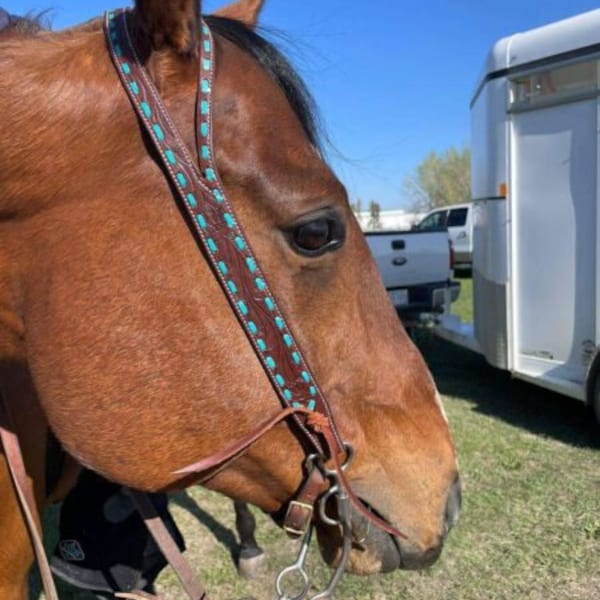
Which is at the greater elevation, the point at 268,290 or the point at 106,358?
the point at 268,290

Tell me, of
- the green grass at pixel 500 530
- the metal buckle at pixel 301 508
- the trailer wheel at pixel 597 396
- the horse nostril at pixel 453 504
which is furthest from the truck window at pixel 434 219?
the metal buckle at pixel 301 508

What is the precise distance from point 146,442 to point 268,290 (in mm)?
375

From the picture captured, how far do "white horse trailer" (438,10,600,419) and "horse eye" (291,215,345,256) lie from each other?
384 cm

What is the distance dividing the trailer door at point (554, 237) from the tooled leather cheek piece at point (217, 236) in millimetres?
3983

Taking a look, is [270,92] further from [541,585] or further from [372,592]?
[541,585]

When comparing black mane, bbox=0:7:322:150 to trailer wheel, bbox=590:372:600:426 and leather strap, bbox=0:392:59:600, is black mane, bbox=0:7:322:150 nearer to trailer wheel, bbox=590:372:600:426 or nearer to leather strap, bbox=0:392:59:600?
leather strap, bbox=0:392:59:600

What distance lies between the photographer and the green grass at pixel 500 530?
3090 mm

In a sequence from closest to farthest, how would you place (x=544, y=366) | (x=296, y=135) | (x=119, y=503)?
1. (x=296, y=135)
2. (x=119, y=503)
3. (x=544, y=366)

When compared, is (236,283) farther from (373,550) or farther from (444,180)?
(444,180)

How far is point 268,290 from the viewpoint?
117 cm

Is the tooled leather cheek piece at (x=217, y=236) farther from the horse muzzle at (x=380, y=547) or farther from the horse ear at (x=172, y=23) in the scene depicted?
the horse muzzle at (x=380, y=547)

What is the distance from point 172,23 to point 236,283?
1.55 feet

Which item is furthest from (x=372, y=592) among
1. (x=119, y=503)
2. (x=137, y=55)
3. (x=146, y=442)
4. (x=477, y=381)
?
(x=477, y=381)

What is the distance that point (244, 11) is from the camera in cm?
149
